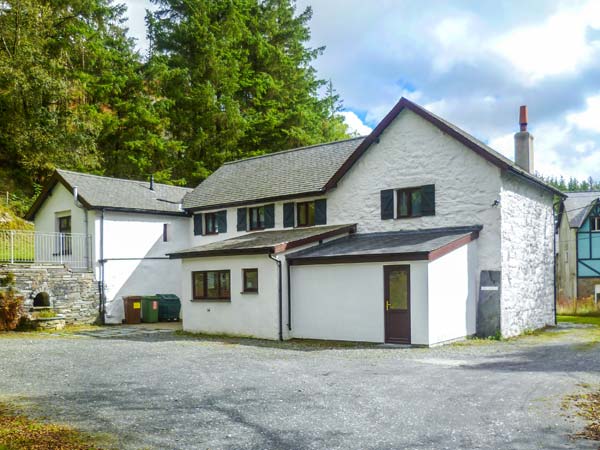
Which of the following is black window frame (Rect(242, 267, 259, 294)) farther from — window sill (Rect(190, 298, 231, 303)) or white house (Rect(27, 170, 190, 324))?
white house (Rect(27, 170, 190, 324))

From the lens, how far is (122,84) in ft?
120

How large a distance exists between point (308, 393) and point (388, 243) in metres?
8.88

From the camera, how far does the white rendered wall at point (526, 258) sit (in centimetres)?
1803

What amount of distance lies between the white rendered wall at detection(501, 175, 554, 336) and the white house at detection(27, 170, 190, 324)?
1467cm

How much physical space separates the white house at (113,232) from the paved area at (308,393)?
8383 mm

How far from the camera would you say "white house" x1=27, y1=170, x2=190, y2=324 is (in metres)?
23.6

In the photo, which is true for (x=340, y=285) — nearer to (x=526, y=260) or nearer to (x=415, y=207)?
(x=415, y=207)

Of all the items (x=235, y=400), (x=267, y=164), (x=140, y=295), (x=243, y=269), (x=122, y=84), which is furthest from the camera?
(x=122, y=84)

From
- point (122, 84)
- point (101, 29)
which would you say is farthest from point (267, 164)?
point (101, 29)

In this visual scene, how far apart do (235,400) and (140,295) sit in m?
16.8

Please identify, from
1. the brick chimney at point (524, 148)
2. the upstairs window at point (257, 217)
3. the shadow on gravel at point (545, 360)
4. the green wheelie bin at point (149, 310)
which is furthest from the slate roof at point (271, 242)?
the shadow on gravel at point (545, 360)

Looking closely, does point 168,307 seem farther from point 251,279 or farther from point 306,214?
point 306,214

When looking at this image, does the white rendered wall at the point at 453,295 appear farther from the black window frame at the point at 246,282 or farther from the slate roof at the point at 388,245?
the black window frame at the point at 246,282

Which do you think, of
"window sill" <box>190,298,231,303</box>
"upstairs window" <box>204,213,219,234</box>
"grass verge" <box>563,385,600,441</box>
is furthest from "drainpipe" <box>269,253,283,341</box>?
"grass verge" <box>563,385,600,441</box>
